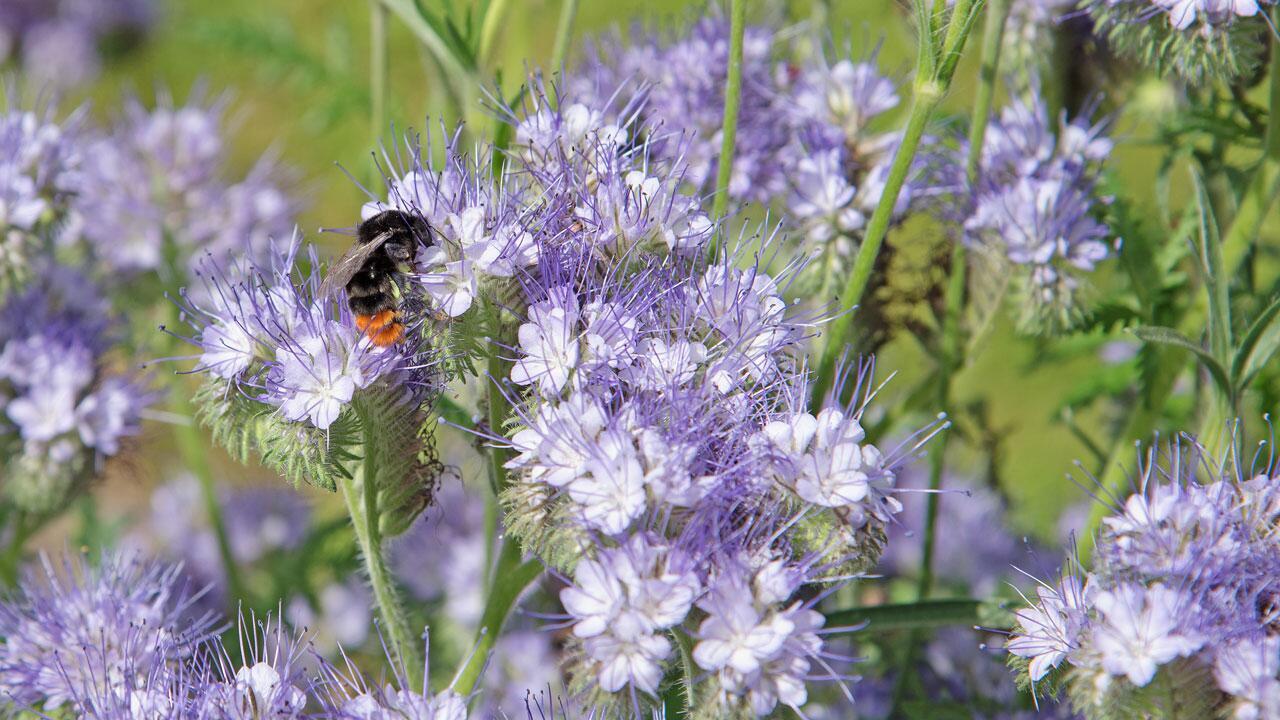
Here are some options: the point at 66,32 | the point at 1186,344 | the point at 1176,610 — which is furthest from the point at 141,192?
the point at 66,32

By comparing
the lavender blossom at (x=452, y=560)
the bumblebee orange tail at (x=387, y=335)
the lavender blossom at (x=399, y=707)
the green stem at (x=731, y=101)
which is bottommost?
the lavender blossom at (x=452, y=560)

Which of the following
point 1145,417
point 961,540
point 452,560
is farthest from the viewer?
point 961,540

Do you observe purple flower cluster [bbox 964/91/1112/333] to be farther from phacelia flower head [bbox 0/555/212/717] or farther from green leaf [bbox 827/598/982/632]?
phacelia flower head [bbox 0/555/212/717]

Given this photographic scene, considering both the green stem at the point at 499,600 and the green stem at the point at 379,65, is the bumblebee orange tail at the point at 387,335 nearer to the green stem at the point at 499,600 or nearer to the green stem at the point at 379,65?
the green stem at the point at 499,600

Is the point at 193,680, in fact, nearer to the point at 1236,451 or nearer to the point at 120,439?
the point at 120,439

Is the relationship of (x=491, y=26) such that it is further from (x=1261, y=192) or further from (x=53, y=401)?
→ (x=1261, y=192)

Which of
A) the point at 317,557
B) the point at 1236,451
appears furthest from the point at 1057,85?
the point at 317,557

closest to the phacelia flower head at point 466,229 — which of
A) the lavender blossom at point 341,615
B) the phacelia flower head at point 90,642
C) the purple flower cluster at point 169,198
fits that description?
the phacelia flower head at point 90,642
